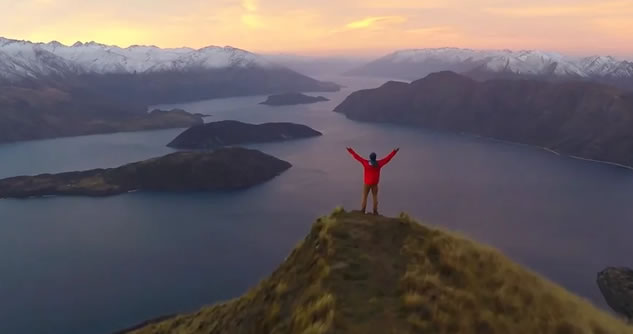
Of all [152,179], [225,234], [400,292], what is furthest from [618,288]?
[152,179]

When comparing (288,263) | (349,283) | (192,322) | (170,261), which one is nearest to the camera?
(349,283)

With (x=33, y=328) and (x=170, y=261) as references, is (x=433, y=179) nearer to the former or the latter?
(x=170, y=261)

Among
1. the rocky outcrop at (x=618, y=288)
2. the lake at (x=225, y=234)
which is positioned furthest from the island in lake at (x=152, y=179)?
the rocky outcrop at (x=618, y=288)

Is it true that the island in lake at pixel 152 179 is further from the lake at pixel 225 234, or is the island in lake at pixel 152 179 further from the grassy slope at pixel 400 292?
the grassy slope at pixel 400 292

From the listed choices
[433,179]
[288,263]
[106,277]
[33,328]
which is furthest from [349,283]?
[433,179]

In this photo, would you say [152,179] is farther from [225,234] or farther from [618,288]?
[618,288]

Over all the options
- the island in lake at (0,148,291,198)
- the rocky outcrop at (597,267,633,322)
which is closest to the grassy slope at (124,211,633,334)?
the rocky outcrop at (597,267,633,322)

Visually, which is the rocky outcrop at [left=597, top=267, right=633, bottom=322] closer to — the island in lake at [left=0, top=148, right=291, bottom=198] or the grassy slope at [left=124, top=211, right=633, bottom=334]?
the grassy slope at [left=124, top=211, right=633, bottom=334]
